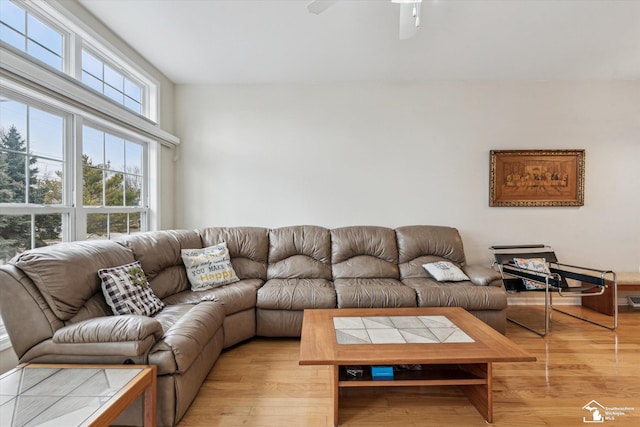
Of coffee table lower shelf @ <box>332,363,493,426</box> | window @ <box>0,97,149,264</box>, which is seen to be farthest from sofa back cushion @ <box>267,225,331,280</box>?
window @ <box>0,97,149,264</box>

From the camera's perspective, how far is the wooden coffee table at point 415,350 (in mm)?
1417

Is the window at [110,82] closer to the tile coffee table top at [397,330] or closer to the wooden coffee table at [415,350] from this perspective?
the wooden coffee table at [415,350]

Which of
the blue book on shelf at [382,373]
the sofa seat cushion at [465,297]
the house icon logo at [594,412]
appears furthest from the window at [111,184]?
the house icon logo at [594,412]

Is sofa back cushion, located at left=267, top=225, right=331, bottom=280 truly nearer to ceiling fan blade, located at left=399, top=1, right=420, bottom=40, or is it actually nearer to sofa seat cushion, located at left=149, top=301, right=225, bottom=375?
sofa seat cushion, located at left=149, top=301, right=225, bottom=375

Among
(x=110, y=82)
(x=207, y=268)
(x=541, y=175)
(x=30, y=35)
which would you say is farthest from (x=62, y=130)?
(x=541, y=175)

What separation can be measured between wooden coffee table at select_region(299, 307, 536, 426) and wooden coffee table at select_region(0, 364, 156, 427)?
785 mm

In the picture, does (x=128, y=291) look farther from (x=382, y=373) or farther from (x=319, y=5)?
(x=319, y=5)

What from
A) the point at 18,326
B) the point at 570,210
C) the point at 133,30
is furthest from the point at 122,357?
the point at 570,210

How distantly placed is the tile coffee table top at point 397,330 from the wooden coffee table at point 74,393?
103cm

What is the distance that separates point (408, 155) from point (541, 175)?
1.63 m

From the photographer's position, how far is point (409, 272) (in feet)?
9.67

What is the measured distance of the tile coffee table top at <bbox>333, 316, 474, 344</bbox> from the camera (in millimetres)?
1598

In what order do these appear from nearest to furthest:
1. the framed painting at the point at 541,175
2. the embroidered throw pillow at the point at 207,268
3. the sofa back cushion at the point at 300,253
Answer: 1. the embroidered throw pillow at the point at 207,268
2. the sofa back cushion at the point at 300,253
3. the framed painting at the point at 541,175

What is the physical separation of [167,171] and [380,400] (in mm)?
3273
